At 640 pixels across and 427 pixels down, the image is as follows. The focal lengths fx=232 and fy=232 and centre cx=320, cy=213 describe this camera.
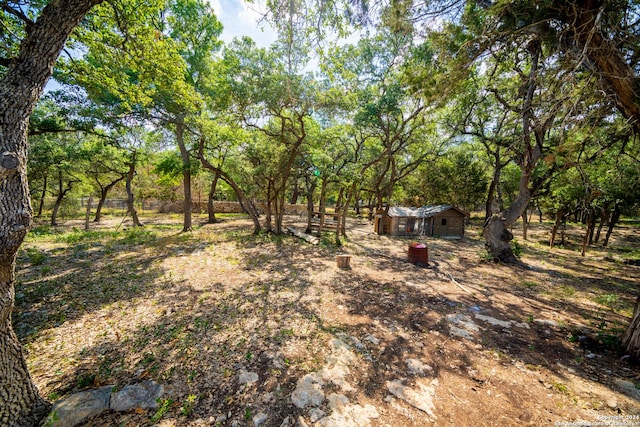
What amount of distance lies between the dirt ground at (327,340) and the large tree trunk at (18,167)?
1.91ft

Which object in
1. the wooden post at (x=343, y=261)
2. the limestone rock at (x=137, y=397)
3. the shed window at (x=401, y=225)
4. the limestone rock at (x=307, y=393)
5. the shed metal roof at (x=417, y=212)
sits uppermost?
the shed metal roof at (x=417, y=212)

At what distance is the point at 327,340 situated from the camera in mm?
4109

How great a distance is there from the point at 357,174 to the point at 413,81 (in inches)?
318

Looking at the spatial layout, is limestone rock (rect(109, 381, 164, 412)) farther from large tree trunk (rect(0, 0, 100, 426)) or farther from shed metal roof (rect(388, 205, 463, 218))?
shed metal roof (rect(388, 205, 463, 218))

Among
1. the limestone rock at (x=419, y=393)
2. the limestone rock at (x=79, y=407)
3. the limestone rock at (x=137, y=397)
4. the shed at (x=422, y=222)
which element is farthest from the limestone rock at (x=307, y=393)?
the shed at (x=422, y=222)

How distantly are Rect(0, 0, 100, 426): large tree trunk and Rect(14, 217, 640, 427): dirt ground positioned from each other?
0.58 m

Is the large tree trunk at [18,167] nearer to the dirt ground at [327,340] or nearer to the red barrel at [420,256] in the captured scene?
the dirt ground at [327,340]

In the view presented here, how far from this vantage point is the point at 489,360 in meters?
3.70

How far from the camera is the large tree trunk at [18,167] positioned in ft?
6.95

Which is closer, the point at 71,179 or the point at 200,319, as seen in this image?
the point at 200,319

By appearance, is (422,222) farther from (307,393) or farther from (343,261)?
(307,393)

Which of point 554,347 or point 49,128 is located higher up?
point 49,128

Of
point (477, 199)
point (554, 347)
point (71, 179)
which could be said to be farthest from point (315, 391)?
point (477, 199)

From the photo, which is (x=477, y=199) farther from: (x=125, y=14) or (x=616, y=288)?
(x=125, y=14)
